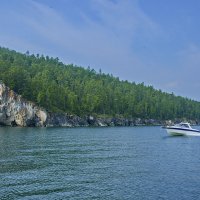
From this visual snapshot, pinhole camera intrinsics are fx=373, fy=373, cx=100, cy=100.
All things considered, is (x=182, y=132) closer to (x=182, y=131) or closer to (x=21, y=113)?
(x=182, y=131)

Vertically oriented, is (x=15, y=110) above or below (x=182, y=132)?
above

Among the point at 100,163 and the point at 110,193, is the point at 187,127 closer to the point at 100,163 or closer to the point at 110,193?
the point at 100,163

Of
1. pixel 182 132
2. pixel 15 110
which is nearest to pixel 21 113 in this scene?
pixel 15 110

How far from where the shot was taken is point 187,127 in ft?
332

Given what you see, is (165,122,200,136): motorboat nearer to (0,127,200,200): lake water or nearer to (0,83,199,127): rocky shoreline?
(0,127,200,200): lake water

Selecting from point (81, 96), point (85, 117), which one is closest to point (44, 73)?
point (81, 96)

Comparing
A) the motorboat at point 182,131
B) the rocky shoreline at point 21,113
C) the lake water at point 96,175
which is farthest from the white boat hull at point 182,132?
the rocky shoreline at point 21,113

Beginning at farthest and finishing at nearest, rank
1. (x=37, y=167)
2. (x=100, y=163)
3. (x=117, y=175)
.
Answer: (x=100, y=163) → (x=37, y=167) → (x=117, y=175)

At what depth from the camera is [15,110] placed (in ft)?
425

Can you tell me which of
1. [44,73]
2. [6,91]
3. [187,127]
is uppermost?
[44,73]

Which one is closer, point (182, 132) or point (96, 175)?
point (96, 175)

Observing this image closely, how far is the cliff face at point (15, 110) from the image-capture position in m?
128

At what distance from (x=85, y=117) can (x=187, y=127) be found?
73.1 meters

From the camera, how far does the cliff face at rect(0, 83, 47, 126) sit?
421 ft
